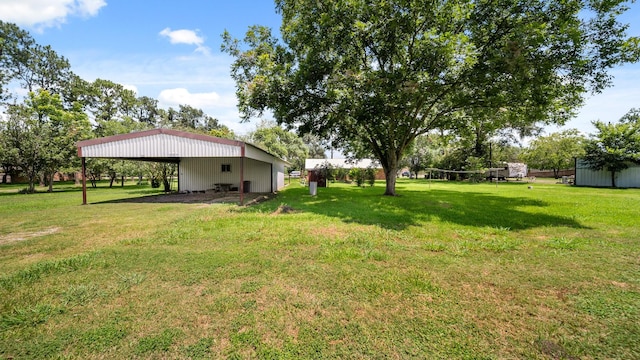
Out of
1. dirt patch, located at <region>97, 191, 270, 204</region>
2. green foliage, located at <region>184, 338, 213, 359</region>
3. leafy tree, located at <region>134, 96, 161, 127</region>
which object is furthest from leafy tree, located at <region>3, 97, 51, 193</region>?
leafy tree, located at <region>134, 96, 161, 127</region>

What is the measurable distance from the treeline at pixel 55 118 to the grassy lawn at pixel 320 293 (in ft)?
55.0

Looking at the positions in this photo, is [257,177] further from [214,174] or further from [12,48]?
[12,48]

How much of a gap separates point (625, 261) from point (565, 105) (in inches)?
443

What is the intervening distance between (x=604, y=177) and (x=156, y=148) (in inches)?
1335

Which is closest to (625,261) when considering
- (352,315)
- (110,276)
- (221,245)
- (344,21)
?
(352,315)

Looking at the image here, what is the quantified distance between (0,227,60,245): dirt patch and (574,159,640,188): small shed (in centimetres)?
3460

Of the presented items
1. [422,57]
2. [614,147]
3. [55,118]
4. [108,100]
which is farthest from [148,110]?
[614,147]

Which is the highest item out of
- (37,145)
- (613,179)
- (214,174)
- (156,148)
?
(37,145)

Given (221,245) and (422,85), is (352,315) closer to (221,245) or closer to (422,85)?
(221,245)

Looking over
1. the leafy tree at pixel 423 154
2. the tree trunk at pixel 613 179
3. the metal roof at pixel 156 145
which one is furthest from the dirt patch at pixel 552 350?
the leafy tree at pixel 423 154

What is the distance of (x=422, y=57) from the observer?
10273 mm

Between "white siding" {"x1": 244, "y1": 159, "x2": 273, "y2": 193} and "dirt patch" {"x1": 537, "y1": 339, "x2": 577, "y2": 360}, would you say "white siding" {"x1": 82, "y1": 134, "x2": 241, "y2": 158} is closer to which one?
"white siding" {"x1": 244, "y1": 159, "x2": 273, "y2": 193}

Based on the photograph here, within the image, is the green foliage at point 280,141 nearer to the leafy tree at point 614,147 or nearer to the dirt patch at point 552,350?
the leafy tree at point 614,147

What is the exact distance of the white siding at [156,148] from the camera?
12.1 metres
